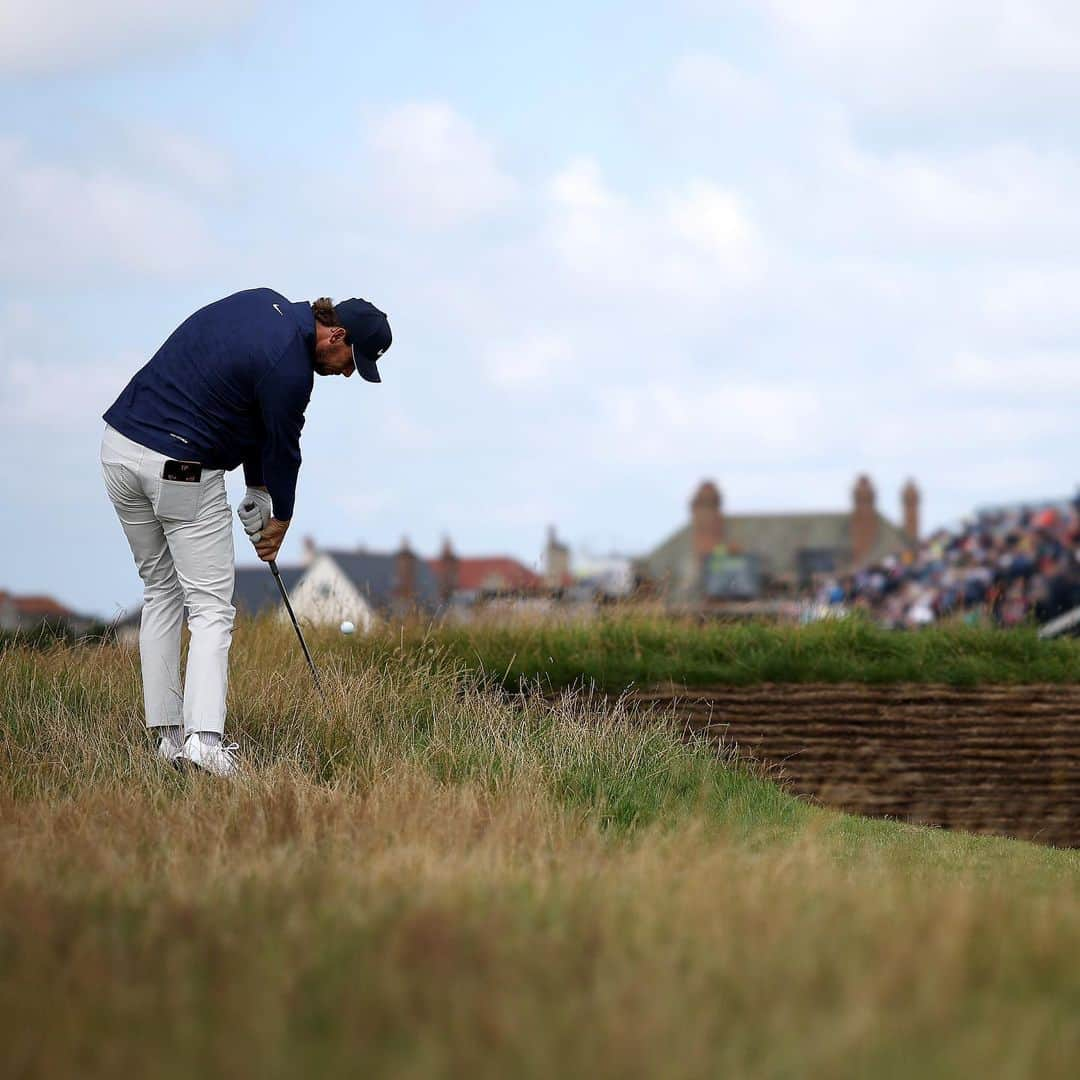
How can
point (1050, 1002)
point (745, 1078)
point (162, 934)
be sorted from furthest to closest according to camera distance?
point (162, 934)
point (1050, 1002)
point (745, 1078)

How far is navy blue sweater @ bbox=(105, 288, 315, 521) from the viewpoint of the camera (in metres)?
6.14

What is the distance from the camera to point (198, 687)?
6152 millimetres

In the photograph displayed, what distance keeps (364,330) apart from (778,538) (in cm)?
7282

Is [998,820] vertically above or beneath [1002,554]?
beneath

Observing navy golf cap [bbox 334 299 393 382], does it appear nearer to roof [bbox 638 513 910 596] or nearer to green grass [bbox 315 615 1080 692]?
green grass [bbox 315 615 1080 692]

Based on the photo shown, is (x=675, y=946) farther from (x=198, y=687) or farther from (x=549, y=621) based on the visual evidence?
(x=549, y=621)

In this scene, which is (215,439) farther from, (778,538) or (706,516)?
(778,538)

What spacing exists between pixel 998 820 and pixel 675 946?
6.43 meters

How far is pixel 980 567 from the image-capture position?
23.8 meters

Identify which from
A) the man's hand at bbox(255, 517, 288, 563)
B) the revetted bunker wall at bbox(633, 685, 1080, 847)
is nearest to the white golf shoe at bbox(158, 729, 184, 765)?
the man's hand at bbox(255, 517, 288, 563)

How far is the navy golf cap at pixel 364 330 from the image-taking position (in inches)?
251

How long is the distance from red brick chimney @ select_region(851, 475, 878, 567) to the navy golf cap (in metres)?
65.0

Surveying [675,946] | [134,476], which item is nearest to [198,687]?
[134,476]

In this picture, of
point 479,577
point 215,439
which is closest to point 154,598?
point 215,439
